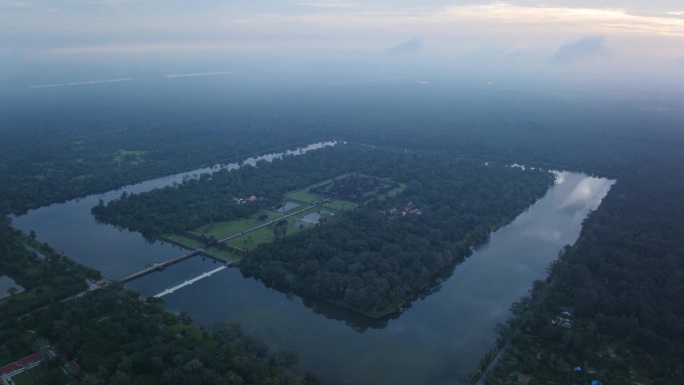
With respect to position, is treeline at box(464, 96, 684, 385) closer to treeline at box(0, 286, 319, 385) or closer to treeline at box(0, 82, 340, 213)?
treeline at box(0, 286, 319, 385)

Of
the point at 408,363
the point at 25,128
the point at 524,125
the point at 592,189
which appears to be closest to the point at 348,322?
the point at 408,363

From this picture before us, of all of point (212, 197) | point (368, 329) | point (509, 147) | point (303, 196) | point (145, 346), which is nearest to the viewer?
point (145, 346)

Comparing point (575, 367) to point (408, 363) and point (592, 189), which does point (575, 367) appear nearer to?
point (408, 363)

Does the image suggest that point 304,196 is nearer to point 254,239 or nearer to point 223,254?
point 254,239

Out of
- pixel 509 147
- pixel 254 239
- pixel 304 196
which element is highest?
pixel 254 239

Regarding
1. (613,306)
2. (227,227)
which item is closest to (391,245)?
(613,306)

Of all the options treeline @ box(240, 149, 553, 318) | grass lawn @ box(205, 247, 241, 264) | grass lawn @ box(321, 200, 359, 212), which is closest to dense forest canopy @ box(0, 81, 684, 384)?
treeline @ box(240, 149, 553, 318)
